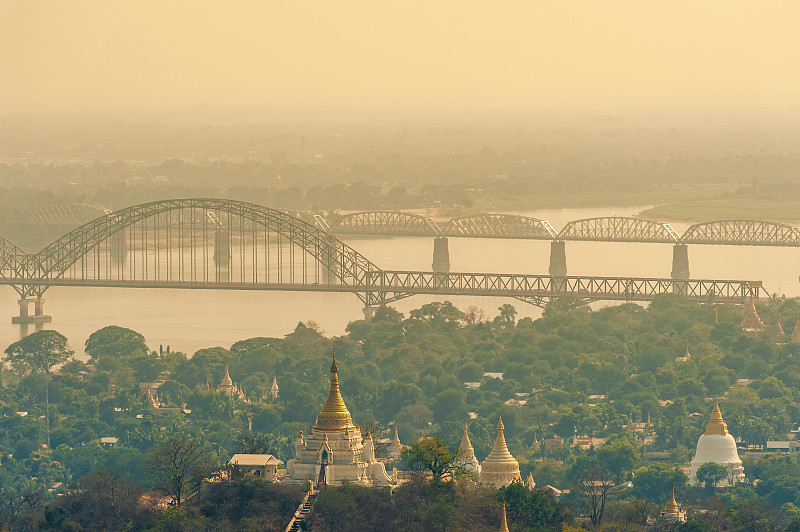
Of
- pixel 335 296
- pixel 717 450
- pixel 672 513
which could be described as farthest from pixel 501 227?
pixel 672 513

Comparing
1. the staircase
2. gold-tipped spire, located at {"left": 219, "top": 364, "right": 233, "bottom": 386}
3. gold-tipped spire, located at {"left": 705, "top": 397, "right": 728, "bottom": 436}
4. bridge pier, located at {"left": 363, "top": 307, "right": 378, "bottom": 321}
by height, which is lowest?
the staircase

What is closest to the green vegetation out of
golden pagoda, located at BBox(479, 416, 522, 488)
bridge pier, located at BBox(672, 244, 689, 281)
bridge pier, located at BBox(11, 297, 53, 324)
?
golden pagoda, located at BBox(479, 416, 522, 488)

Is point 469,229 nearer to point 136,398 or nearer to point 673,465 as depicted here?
point 136,398

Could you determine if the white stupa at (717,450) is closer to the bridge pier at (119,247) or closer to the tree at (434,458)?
the tree at (434,458)

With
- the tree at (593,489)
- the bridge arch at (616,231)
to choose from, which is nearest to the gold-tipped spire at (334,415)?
the tree at (593,489)

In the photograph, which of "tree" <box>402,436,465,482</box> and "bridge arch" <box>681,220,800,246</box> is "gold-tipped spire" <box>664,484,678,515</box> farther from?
"bridge arch" <box>681,220,800,246</box>

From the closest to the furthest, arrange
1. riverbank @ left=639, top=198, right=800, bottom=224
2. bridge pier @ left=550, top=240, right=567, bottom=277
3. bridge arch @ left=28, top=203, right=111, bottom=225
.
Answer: bridge pier @ left=550, top=240, right=567, bottom=277 → bridge arch @ left=28, top=203, right=111, bottom=225 → riverbank @ left=639, top=198, right=800, bottom=224
